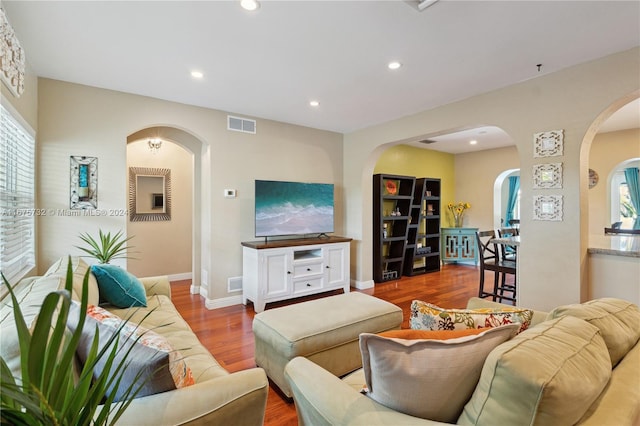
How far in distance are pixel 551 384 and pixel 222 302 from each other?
12.2 ft

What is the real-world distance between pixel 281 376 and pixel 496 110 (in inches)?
126

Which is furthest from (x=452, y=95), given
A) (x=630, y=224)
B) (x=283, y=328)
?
(x=630, y=224)

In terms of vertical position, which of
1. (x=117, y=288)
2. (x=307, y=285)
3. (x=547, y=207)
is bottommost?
(x=307, y=285)

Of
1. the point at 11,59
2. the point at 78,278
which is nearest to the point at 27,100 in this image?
the point at 11,59

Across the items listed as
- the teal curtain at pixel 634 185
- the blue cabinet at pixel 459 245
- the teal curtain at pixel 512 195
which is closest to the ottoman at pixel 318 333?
the blue cabinet at pixel 459 245

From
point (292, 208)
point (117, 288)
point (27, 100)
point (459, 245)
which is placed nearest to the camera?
point (117, 288)

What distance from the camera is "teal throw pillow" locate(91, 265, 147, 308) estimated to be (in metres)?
2.25

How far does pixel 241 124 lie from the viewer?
158 inches

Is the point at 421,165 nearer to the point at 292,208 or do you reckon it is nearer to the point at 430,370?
the point at 292,208

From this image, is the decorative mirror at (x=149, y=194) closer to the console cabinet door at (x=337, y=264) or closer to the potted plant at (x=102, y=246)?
the potted plant at (x=102, y=246)

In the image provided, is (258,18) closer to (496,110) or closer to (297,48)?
(297,48)

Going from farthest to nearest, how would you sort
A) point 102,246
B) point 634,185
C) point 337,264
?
point 634,185
point 337,264
point 102,246

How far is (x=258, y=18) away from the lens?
6.54 feet

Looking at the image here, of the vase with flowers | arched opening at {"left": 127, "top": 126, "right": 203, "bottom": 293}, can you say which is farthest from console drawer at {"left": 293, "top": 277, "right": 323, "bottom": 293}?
the vase with flowers
